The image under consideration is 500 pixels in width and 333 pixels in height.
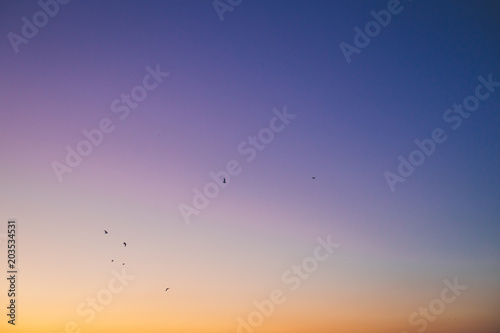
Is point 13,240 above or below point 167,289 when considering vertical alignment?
above

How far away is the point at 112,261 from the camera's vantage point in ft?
57.4

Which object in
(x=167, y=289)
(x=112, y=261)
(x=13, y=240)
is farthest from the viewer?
(x=167, y=289)

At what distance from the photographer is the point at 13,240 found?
1561 centimetres

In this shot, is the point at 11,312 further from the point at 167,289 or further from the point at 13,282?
the point at 167,289

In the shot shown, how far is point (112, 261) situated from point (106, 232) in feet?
4.46

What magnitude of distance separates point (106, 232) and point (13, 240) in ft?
12.1

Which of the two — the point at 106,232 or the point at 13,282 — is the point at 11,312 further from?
the point at 106,232

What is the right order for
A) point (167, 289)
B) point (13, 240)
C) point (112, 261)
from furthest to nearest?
point (167, 289)
point (112, 261)
point (13, 240)

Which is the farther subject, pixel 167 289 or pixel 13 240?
pixel 167 289

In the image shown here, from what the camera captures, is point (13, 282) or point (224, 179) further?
point (224, 179)

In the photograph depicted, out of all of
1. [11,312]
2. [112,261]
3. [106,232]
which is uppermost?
[106,232]

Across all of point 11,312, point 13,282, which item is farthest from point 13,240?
point 11,312

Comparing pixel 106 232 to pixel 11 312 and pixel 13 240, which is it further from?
pixel 11 312

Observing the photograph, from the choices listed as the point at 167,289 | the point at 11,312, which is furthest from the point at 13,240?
the point at 167,289
